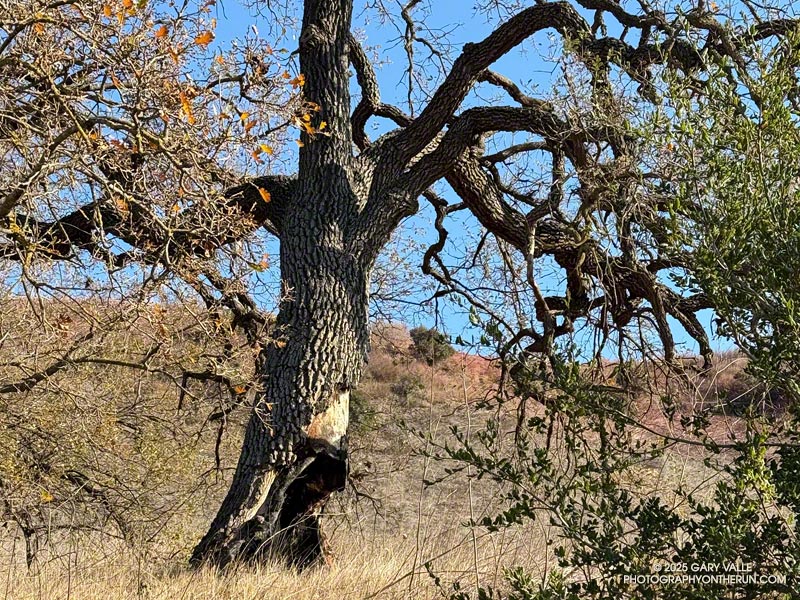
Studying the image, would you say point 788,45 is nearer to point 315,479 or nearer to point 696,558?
point 696,558

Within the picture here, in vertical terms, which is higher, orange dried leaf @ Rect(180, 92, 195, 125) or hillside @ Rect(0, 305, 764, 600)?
orange dried leaf @ Rect(180, 92, 195, 125)

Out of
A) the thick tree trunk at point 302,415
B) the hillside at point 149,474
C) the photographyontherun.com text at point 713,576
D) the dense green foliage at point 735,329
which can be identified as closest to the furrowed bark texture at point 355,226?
the thick tree trunk at point 302,415

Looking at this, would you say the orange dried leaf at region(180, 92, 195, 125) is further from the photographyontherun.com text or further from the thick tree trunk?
the thick tree trunk

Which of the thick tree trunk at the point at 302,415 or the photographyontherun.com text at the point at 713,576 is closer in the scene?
the photographyontherun.com text at the point at 713,576

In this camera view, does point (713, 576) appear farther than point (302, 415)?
No

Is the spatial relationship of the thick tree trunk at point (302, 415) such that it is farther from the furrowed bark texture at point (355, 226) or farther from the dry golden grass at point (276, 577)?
the dry golden grass at point (276, 577)

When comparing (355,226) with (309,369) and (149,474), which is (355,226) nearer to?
(309,369)

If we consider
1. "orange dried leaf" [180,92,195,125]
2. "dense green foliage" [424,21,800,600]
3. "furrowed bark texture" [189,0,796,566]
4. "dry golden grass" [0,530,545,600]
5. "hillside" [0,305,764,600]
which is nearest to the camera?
"dense green foliage" [424,21,800,600]

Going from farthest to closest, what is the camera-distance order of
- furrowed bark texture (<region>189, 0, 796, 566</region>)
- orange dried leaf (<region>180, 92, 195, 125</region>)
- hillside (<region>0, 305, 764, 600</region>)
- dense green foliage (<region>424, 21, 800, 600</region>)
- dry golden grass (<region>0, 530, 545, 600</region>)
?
1. furrowed bark texture (<region>189, 0, 796, 566</region>)
2. hillside (<region>0, 305, 764, 600</region>)
3. dry golden grass (<region>0, 530, 545, 600</region>)
4. orange dried leaf (<region>180, 92, 195, 125</region>)
5. dense green foliage (<region>424, 21, 800, 600</region>)

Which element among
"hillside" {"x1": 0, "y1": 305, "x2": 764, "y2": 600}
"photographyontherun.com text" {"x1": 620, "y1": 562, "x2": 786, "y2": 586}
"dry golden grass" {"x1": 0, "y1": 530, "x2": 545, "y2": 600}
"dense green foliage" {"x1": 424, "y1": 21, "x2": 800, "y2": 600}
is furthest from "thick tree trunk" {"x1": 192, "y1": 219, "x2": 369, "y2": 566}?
"photographyontherun.com text" {"x1": 620, "y1": 562, "x2": 786, "y2": 586}

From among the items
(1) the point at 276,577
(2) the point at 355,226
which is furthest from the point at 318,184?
(1) the point at 276,577

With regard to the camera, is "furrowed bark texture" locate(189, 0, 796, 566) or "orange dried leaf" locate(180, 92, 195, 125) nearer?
"orange dried leaf" locate(180, 92, 195, 125)

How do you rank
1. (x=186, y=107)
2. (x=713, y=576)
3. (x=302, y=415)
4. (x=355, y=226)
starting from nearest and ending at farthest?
(x=713, y=576) → (x=186, y=107) → (x=302, y=415) → (x=355, y=226)

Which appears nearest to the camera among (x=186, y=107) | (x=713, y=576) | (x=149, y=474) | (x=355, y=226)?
(x=713, y=576)
